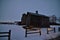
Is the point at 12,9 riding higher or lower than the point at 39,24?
higher

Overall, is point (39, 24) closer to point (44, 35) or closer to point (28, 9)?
point (44, 35)

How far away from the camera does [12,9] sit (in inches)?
87.3

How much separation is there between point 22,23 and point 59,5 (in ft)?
3.56

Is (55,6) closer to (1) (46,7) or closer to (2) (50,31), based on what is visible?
(1) (46,7)

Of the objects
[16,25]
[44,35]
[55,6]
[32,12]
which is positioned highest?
[55,6]

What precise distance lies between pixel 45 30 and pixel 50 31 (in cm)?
13

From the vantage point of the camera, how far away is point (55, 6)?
2.49 metres

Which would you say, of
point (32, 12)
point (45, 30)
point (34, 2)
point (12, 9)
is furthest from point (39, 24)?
point (12, 9)

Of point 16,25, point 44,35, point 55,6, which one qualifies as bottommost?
point 44,35

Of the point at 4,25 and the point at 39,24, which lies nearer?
the point at 4,25

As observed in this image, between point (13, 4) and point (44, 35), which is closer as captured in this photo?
point (13, 4)

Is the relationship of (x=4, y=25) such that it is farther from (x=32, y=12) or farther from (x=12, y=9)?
(x=32, y=12)

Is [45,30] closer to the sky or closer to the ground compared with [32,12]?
closer to the ground

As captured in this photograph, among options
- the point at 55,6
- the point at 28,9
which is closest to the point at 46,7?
the point at 55,6
